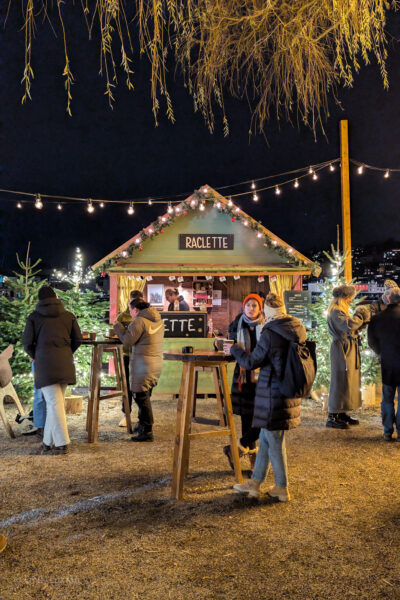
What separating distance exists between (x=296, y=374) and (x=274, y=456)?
2.65 feet

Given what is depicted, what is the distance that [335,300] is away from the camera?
26.0 ft

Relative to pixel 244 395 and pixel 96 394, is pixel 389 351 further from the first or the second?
pixel 96 394

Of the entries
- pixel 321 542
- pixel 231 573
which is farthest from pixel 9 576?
pixel 321 542

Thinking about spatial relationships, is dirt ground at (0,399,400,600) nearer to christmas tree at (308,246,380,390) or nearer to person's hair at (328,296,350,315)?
person's hair at (328,296,350,315)

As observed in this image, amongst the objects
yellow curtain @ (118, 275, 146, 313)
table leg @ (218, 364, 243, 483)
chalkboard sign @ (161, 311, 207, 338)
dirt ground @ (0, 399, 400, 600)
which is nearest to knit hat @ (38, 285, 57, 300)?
dirt ground @ (0, 399, 400, 600)

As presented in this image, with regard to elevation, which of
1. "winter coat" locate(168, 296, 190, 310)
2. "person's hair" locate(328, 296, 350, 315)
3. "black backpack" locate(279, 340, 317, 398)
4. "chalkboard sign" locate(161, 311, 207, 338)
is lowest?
"black backpack" locate(279, 340, 317, 398)

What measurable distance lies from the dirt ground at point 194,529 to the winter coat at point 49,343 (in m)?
1.01

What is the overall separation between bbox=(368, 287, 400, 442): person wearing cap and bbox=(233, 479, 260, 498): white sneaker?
3.08m

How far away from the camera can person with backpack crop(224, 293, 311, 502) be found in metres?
4.55

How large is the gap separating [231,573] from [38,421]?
4657 millimetres

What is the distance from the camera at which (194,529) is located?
4047 mm

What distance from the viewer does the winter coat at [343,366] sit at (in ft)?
25.8

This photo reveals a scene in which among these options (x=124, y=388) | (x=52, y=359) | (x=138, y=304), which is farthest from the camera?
(x=124, y=388)

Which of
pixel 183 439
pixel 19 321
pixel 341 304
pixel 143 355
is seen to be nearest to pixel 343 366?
pixel 341 304
